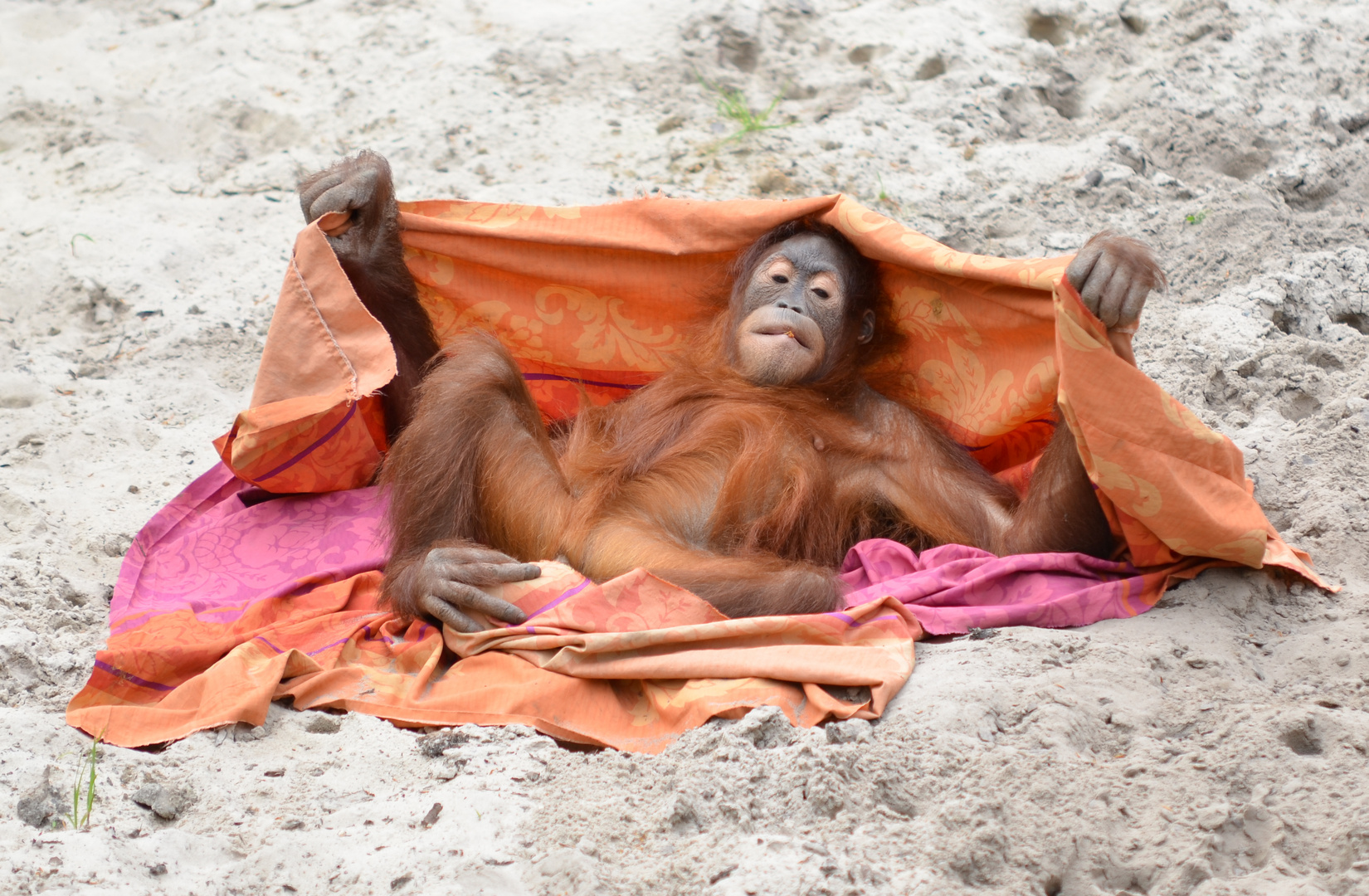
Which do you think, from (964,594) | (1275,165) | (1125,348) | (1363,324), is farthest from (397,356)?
(1275,165)

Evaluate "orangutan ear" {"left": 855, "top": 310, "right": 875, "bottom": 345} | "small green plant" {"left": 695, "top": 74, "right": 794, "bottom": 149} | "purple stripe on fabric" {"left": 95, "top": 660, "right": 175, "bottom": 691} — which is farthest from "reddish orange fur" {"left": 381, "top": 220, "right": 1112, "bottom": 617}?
"small green plant" {"left": 695, "top": 74, "right": 794, "bottom": 149}

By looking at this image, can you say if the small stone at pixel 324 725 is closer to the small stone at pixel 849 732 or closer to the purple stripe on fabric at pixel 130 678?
the purple stripe on fabric at pixel 130 678

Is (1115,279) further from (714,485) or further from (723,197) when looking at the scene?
(723,197)

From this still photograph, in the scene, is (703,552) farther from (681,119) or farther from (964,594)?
(681,119)

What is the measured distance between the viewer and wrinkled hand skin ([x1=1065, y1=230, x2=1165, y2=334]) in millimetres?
2510

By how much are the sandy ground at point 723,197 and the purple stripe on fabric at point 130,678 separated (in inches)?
5.2

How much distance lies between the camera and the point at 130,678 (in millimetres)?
2760

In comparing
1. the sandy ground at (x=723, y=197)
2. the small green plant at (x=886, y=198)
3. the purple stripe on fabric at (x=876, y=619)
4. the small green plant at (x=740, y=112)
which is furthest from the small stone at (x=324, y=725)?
the small green plant at (x=740, y=112)

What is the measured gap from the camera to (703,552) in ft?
10.4

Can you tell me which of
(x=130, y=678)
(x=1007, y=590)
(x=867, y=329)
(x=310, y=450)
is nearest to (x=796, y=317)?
(x=867, y=329)

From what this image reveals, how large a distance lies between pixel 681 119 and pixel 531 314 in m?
1.83

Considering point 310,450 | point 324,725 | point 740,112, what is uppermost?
A: point 740,112

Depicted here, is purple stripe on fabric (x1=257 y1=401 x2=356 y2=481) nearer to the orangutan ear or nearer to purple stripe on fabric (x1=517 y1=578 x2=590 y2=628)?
purple stripe on fabric (x1=517 y1=578 x2=590 y2=628)

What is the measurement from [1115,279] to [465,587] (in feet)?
4.98
